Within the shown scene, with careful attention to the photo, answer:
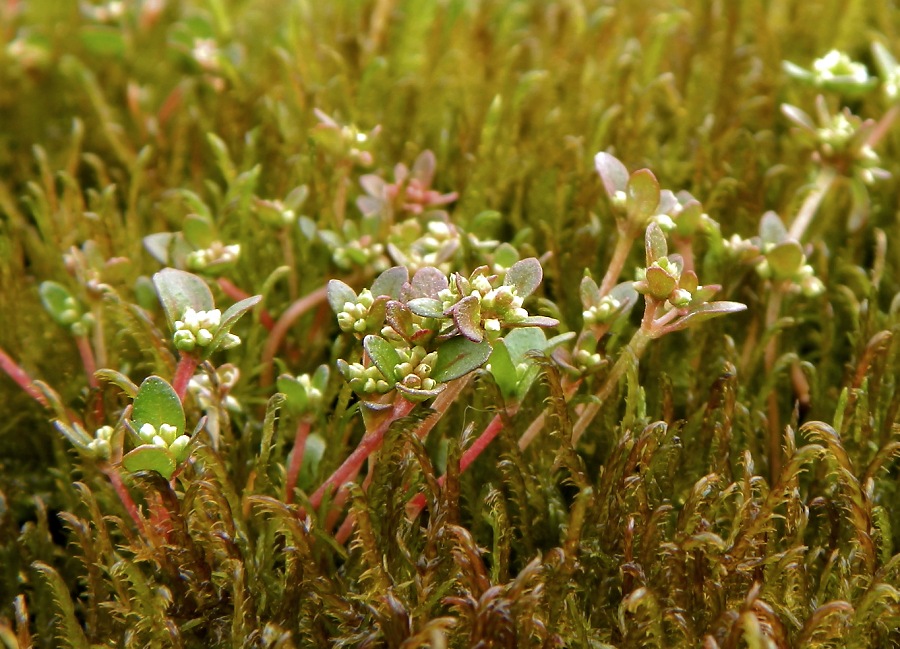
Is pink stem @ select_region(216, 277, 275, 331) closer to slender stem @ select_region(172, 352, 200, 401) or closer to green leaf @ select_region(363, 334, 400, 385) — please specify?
slender stem @ select_region(172, 352, 200, 401)

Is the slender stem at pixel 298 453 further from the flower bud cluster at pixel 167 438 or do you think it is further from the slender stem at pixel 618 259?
the slender stem at pixel 618 259

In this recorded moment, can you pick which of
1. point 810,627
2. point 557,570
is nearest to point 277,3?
point 557,570

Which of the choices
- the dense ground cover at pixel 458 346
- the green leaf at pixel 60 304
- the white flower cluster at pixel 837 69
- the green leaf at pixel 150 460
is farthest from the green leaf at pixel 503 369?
the white flower cluster at pixel 837 69

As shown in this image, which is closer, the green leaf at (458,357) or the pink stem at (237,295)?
the green leaf at (458,357)

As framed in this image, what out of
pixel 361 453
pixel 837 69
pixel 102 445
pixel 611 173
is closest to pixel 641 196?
pixel 611 173

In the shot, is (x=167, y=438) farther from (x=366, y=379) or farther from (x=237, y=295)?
(x=237, y=295)

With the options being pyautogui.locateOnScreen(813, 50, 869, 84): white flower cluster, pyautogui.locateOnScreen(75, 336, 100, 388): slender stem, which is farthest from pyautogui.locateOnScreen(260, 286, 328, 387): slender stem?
pyautogui.locateOnScreen(813, 50, 869, 84): white flower cluster
